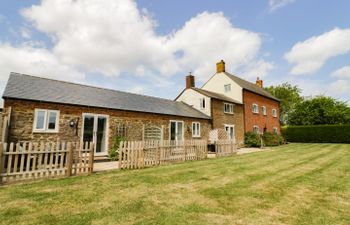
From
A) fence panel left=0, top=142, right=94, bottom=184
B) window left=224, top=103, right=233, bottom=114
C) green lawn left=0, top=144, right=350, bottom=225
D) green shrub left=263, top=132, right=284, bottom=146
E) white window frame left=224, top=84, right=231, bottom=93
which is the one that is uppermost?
white window frame left=224, top=84, right=231, bottom=93

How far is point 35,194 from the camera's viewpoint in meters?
5.81

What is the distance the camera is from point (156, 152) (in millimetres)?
11578

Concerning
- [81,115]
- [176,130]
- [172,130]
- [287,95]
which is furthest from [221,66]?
[287,95]

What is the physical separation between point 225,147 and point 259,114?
16.9 metres

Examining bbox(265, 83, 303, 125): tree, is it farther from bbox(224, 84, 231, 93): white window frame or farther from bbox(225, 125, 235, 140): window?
bbox(225, 125, 235, 140): window

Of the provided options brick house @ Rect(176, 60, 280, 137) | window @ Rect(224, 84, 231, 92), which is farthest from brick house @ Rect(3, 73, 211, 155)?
window @ Rect(224, 84, 231, 92)

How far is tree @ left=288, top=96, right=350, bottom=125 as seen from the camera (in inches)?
1630

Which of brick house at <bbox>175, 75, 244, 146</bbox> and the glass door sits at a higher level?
brick house at <bbox>175, 75, 244, 146</bbox>

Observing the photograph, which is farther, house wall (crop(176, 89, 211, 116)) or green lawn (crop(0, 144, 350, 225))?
house wall (crop(176, 89, 211, 116))

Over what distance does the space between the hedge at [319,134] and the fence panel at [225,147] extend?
73.9 feet

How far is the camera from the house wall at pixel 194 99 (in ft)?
76.2

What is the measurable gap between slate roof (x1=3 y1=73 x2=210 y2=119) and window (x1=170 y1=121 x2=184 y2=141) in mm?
899

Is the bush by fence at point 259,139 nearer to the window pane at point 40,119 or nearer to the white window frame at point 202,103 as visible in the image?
the white window frame at point 202,103

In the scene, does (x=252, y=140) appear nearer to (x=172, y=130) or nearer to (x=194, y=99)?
(x=194, y=99)
